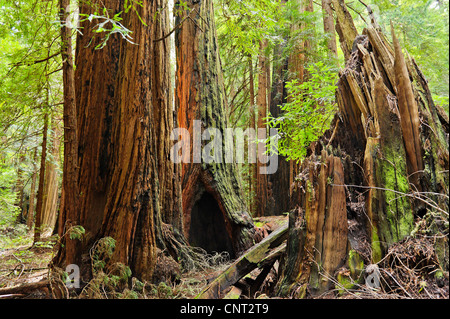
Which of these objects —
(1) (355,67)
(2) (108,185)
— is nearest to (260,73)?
(1) (355,67)

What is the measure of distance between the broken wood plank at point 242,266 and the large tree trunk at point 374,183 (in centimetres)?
59

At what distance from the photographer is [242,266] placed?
3.64 meters

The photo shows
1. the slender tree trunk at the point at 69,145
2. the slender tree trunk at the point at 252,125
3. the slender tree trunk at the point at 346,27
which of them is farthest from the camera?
the slender tree trunk at the point at 252,125

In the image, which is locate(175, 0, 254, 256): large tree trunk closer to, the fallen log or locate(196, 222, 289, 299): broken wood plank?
locate(196, 222, 289, 299): broken wood plank

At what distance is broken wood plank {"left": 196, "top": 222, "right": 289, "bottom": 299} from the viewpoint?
3.31 metres

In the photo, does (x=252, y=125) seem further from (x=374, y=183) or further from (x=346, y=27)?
(x=374, y=183)

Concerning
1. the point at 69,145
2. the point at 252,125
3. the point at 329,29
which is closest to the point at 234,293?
the point at 69,145

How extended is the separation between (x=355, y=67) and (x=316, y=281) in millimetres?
2390

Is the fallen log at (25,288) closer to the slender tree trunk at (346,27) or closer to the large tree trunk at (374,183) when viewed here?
the large tree trunk at (374,183)

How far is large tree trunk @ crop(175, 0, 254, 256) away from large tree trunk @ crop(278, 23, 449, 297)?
260cm

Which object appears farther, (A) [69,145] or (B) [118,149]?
(B) [118,149]

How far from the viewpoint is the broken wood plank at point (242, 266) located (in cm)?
331

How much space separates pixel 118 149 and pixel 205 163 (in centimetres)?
225

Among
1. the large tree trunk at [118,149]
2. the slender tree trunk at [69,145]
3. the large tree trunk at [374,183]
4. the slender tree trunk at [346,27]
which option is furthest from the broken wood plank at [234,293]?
the slender tree trunk at [346,27]
